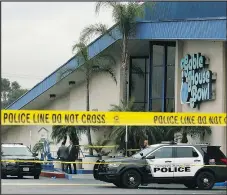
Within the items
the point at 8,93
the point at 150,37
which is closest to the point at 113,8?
the point at 150,37

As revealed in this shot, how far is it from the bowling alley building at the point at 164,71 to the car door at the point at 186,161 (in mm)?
6633

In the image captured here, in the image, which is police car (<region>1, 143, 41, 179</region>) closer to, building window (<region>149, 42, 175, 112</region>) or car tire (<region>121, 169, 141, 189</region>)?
car tire (<region>121, 169, 141, 189</region>)

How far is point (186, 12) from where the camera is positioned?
28859 mm

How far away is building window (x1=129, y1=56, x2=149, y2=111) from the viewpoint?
1375 inches

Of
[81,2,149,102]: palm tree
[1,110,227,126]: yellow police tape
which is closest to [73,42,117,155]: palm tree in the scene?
[81,2,149,102]: palm tree

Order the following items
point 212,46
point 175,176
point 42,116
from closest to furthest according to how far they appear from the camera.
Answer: point 42,116, point 175,176, point 212,46

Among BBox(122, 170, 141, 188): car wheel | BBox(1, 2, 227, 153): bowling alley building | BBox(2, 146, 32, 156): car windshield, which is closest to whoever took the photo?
BBox(122, 170, 141, 188): car wheel

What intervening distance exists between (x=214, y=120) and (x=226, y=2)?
11238 millimetres

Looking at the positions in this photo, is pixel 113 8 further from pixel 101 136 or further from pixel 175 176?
pixel 175 176

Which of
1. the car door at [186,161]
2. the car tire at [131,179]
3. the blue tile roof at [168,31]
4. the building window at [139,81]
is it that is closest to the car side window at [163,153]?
the car door at [186,161]

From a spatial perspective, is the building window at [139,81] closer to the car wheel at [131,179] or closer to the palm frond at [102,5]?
the palm frond at [102,5]

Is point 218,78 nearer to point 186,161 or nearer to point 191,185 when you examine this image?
point 191,185

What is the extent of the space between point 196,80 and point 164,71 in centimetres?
420

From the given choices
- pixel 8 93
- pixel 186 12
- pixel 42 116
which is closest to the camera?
pixel 42 116
